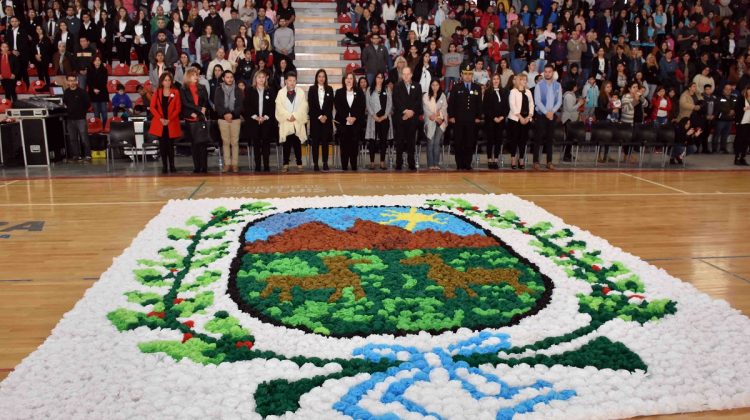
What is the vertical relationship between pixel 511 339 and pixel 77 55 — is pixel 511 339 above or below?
below

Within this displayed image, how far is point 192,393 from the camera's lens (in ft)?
10.0

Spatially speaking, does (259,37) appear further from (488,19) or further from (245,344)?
(245,344)

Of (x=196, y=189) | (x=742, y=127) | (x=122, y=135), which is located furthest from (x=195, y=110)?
(x=742, y=127)

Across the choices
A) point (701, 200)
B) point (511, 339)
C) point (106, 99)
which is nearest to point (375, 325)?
Answer: point (511, 339)

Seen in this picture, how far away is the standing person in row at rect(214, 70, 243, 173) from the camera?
1016 cm

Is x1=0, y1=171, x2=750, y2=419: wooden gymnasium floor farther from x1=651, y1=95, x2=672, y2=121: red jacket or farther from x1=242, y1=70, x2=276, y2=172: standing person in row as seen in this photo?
x1=651, y1=95, x2=672, y2=121: red jacket

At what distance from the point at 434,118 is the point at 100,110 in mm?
6428

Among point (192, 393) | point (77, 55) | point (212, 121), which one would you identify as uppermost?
point (77, 55)

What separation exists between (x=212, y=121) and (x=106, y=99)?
337 centimetres

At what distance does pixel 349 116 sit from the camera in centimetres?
1016

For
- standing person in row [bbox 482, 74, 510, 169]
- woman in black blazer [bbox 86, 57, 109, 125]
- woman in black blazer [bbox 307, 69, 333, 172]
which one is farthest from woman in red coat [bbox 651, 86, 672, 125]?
woman in black blazer [bbox 86, 57, 109, 125]

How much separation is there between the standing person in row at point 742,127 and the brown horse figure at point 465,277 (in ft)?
28.6

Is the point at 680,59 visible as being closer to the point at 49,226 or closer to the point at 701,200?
the point at 701,200

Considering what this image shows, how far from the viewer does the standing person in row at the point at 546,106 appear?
34.3 ft
